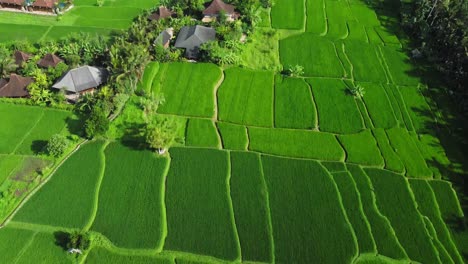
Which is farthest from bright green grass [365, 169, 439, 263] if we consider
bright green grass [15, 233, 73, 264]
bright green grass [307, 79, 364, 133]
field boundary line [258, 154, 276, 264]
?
bright green grass [15, 233, 73, 264]

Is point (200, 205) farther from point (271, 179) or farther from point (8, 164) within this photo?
point (8, 164)

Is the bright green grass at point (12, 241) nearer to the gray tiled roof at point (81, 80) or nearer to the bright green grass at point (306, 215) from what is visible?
the gray tiled roof at point (81, 80)

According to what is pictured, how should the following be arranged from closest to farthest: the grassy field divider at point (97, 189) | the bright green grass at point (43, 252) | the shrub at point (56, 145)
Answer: the bright green grass at point (43, 252) < the grassy field divider at point (97, 189) < the shrub at point (56, 145)

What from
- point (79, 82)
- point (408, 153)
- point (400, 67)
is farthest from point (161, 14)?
point (408, 153)

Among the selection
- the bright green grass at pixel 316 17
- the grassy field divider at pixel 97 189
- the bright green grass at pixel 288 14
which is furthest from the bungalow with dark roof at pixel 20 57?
the bright green grass at pixel 316 17

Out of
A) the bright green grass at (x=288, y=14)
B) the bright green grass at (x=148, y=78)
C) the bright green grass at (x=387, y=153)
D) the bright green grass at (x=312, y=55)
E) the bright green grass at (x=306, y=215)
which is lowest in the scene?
the bright green grass at (x=306, y=215)

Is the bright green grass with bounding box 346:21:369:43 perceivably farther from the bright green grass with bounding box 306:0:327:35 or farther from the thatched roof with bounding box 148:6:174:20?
the thatched roof with bounding box 148:6:174:20

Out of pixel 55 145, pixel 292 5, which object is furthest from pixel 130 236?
pixel 292 5
